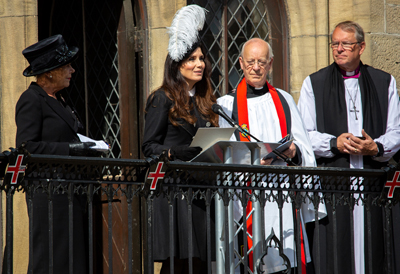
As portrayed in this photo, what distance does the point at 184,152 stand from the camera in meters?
4.23

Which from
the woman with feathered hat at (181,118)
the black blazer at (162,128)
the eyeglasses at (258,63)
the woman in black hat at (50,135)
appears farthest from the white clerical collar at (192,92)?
the woman in black hat at (50,135)

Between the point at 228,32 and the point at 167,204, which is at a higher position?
the point at 228,32

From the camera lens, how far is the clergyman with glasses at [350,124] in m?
5.02

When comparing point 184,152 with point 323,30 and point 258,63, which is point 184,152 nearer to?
point 258,63

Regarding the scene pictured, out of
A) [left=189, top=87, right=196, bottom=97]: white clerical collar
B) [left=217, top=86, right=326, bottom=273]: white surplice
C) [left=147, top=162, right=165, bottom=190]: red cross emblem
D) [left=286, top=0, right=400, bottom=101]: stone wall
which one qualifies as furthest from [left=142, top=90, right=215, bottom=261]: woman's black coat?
[left=286, top=0, right=400, bottom=101]: stone wall

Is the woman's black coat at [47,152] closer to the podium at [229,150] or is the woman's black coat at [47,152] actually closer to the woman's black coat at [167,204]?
the woman's black coat at [167,204]

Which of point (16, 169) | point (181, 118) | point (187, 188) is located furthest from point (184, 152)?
point (16, 169)

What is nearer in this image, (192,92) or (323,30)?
(192,92)

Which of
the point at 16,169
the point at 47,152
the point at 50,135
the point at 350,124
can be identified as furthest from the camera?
the point at 350,124

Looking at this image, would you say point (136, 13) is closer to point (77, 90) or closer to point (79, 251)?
point (77, 90)

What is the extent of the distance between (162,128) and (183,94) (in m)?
0.32

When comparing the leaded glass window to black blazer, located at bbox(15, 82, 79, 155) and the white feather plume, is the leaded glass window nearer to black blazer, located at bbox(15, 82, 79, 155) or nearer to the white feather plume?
the white feather plume

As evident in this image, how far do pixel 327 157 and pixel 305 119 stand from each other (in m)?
0.39

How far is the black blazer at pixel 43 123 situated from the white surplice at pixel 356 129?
1.97 metres
